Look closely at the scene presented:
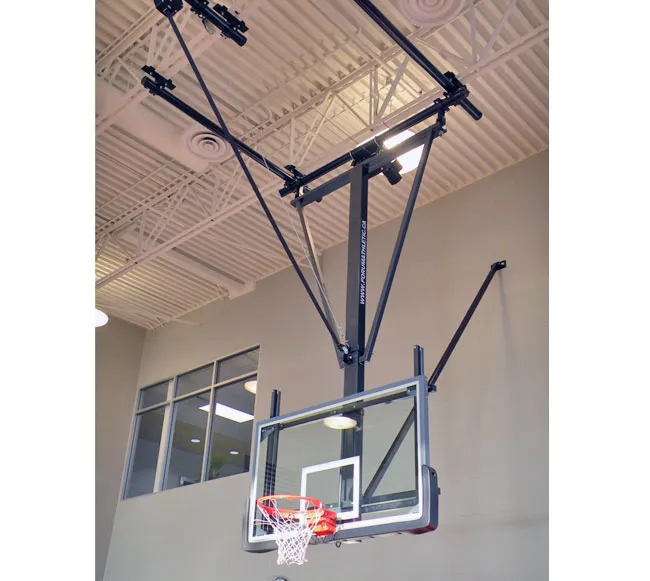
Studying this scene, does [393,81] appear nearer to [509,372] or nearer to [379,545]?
[509,372]

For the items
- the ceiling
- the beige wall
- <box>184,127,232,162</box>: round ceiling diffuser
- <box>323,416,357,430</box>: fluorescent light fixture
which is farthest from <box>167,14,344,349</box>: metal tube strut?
the beige wall

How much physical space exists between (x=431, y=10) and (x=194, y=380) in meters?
9.16

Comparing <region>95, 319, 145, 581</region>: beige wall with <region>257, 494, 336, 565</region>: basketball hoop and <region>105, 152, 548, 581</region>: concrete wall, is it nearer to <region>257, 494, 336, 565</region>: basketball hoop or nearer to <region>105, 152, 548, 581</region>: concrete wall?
<region>105, 152, 548, 581</region>: concrete wall

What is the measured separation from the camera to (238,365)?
13.8 m

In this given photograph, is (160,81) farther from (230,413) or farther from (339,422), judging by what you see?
(230,413)

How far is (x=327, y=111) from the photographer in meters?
9.95

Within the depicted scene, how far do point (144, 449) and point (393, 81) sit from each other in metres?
9.56

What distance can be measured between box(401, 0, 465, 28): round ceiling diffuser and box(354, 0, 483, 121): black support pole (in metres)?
0.40

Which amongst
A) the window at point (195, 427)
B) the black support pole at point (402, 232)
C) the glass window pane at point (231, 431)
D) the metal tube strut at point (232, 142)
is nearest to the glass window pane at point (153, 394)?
the window at point (195, 427)

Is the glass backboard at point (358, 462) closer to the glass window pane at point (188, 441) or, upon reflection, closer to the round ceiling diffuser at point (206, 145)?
the round ceiling diffuser at point (206, 145)

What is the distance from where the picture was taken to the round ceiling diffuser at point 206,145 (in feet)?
31.6

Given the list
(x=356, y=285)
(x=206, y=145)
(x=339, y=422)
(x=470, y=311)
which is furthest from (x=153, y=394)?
(x=339, y=422)

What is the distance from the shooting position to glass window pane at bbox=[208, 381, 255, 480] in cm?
1267
